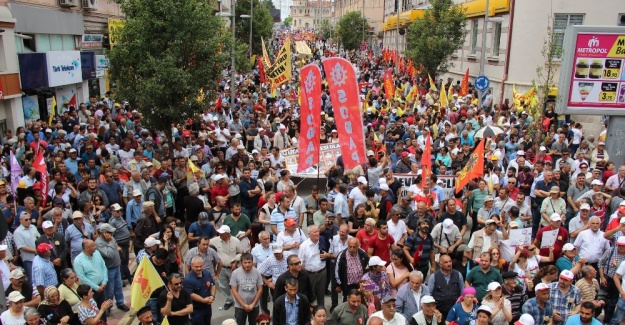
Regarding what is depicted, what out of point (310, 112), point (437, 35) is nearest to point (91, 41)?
point (310, 112)

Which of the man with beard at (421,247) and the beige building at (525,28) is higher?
the beige building at (525,28)

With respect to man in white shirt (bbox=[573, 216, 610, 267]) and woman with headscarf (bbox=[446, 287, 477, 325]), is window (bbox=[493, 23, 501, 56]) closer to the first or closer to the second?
man in white shirt (bbox=[573, 216, 610, 267])

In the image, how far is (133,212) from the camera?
31.2 ft

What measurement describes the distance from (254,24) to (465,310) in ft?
118

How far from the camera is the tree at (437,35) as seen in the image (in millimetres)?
29250

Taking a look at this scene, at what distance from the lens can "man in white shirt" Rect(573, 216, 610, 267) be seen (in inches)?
324

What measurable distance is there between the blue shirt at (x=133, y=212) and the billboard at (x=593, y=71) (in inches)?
376

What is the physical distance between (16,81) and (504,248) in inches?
594

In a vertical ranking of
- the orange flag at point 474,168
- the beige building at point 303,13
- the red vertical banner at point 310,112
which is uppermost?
the beige building at point 303,13

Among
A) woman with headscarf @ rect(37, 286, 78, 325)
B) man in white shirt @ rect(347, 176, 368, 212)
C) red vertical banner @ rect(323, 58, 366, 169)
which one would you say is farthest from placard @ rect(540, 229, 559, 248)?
woman with headscarf @ rect(37, 286, 78, 325)

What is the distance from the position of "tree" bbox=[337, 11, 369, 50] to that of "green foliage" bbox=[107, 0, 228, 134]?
46490mm

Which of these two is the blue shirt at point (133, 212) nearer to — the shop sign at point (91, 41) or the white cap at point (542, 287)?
the white cap at point (542, 287)

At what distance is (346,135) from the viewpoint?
11.0 m

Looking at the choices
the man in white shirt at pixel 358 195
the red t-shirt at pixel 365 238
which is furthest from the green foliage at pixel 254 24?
the red t-shirt at pixel 365 238
